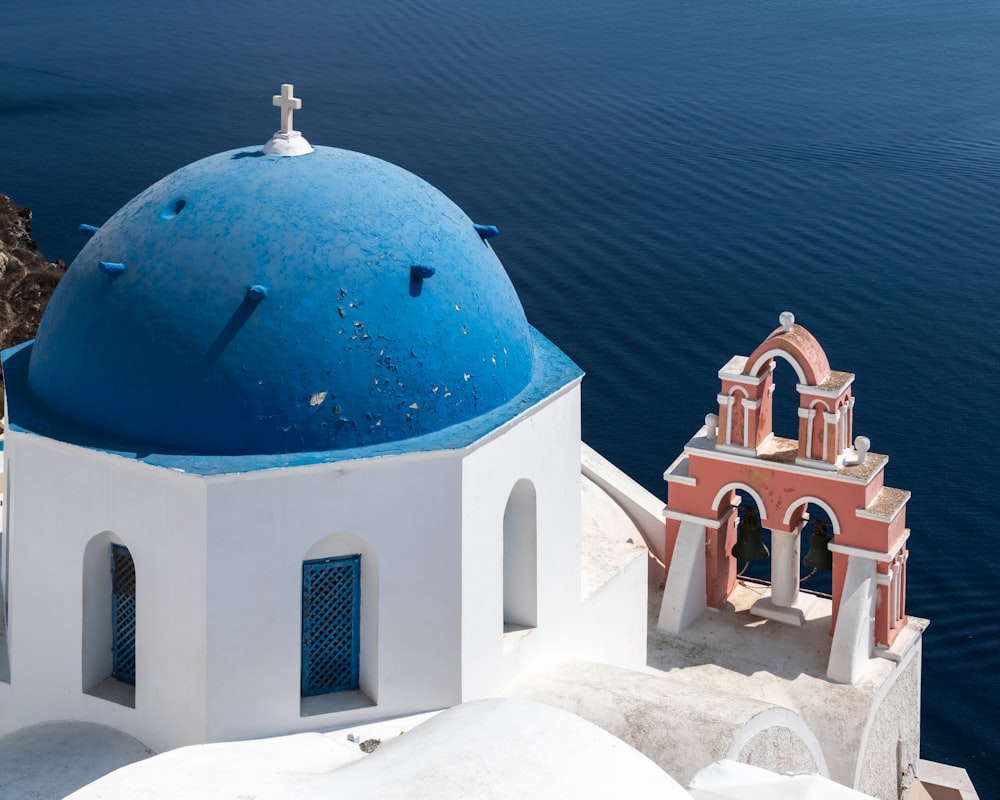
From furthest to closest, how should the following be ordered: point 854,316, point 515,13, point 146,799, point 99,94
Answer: point 515,13 < point 99,94 < point 854,316 < point 146,799

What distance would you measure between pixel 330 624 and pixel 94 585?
4.02 feet

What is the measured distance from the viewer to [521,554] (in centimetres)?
832

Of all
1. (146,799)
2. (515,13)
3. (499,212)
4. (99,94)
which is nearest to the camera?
(146,799)

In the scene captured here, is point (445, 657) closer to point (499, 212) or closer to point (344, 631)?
point (344, 631)

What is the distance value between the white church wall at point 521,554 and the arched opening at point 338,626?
1.63ft

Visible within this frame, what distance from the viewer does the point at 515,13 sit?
168 ft

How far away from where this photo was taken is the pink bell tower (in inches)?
492

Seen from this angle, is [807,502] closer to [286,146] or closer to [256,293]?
[286,146]

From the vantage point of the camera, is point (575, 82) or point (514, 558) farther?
point (575, 82)

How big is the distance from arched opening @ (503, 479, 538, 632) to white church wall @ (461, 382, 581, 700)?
1 centimetres

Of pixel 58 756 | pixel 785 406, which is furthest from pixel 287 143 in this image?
pixel 785 406

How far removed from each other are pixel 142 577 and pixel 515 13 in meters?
46.4

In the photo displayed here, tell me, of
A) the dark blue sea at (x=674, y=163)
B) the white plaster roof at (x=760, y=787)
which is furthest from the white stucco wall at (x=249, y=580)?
the dark blue sea at (x=674, y=163)

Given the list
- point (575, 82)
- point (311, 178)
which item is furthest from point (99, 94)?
point (311, 178)
